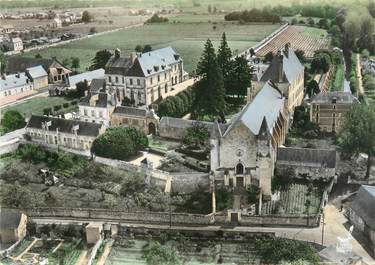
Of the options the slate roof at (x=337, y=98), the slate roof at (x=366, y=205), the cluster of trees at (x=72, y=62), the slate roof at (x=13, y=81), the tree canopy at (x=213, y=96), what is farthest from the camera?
the cluster of trees at (x=72, y=62)

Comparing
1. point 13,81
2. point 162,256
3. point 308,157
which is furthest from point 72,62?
point 162,256

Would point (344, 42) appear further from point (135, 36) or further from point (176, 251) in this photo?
point (176, 251)

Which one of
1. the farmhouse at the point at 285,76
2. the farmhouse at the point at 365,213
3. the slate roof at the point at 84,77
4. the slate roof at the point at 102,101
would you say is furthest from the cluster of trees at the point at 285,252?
the slate roof at the point at 84,77

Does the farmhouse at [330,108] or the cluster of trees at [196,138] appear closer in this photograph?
the cluster of trees at [196,138]

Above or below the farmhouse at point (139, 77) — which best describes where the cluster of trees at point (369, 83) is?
below

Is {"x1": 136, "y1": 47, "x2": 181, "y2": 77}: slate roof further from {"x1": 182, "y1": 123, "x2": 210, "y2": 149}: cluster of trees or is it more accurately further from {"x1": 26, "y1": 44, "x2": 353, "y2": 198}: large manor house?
{"x1": 182, "y1": 123, "x2": 210, "y2": 149}: cluster of trees

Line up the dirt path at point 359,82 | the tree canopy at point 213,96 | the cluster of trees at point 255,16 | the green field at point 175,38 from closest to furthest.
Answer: the tree canopy at point 213,96 < the dirt path at point 359,82 < the cluster of trees at point 255,16 < the green field at point 175,38

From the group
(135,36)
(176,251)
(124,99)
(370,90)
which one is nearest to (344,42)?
(370,90)

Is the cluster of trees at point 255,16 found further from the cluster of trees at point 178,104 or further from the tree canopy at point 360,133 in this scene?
the tree canopy at point 360,133
